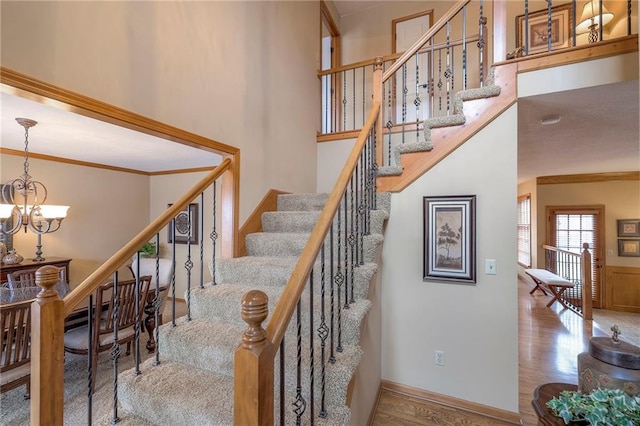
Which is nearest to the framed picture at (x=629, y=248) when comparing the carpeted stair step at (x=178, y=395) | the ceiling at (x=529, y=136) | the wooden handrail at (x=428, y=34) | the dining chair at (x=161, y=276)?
the ceiling at (x=529, y=136)

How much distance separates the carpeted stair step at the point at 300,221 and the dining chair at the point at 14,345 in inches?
73.3

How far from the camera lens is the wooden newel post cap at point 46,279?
1.26m

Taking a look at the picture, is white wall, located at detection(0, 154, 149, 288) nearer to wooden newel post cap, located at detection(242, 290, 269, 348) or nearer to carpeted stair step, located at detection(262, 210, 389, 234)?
carpeted stair step, located at detection(262, 210, 389, 234)

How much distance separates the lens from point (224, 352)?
1.60 m

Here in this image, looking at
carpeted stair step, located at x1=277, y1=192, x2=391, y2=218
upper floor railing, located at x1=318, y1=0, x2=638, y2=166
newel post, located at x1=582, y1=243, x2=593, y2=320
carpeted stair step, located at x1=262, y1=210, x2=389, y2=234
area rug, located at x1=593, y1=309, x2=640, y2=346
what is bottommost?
area rug, located at x1=593, y1=309, x2=640, y2=346

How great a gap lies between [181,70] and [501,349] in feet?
10.3

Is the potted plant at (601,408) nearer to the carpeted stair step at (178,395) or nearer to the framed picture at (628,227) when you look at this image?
the carpeted stair step at (178,395)

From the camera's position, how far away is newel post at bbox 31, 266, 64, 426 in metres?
1.23

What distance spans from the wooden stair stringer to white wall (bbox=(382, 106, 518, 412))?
0.06 meters

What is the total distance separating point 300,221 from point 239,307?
99 centimetres

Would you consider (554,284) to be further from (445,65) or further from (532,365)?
(445,65)

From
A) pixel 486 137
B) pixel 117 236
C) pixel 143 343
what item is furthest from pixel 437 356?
pixel 117 236

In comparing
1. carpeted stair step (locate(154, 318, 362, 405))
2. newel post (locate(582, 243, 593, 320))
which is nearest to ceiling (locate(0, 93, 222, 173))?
carpeted stair step (locate(154, 318, 362, 405))

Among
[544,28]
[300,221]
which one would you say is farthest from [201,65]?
[544,28]
